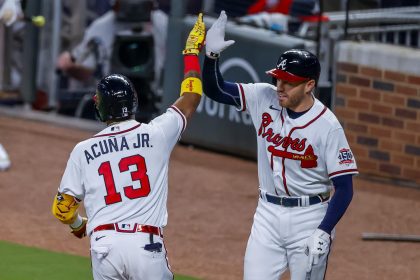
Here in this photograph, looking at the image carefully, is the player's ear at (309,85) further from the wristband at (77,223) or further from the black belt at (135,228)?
the wristband at (77,223)

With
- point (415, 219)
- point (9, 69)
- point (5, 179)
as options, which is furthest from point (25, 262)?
point (9, 69)

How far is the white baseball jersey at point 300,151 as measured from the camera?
585cm

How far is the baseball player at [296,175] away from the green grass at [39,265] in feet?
6.35

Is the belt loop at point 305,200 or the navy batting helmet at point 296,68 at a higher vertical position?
the navy batting helmet at point 296,68

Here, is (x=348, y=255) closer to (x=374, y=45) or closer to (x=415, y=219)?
(x=415, y=219)

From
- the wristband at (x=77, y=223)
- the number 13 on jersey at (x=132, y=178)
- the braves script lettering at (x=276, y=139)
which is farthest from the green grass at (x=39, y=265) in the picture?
the number 13 on jersey at (x=132, y=178)

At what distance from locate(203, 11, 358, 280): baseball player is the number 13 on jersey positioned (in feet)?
2.46

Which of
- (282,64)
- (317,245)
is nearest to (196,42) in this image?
(282,64)

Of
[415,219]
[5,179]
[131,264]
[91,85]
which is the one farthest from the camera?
A: [91,85]

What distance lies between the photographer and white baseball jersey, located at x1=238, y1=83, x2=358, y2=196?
19.2 feet

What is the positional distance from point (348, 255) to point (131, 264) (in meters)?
3.34

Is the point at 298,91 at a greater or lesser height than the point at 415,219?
greater

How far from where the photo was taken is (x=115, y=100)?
562cm

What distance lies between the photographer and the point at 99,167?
5.55 m
